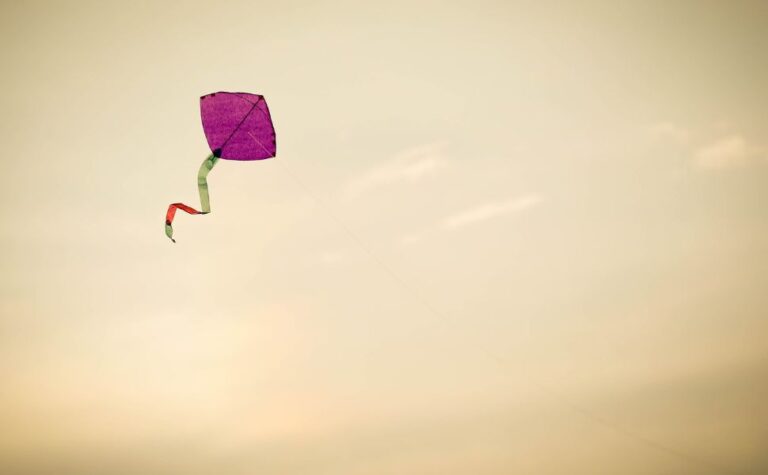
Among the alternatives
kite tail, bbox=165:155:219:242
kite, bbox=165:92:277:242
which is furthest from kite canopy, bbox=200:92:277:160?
kite tail, bbox=165:155:219:242

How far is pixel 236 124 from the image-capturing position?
37.6 feet

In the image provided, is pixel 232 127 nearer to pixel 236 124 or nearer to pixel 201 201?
pixel 236 124

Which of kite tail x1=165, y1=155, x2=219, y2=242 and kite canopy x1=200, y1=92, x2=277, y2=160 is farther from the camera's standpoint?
kite canopy x1=200, y1=92, x2=277, y2=160

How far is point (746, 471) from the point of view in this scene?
17812 mm

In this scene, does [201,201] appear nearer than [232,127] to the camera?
Yes

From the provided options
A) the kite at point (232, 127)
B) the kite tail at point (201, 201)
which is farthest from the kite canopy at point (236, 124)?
the kite tail at point (201, 201)

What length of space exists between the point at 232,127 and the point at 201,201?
1.68 meters

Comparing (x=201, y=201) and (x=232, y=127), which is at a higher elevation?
(x=232, y=127)

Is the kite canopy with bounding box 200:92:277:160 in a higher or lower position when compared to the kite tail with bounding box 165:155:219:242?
higher

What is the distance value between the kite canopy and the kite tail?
0.28 metres

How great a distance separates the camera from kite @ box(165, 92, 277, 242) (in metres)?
11.2

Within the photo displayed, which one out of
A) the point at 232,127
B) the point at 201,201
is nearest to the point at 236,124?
the point at 232,127

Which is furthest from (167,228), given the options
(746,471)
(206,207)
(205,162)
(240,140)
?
(746,471)

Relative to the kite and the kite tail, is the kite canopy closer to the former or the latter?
the kite
